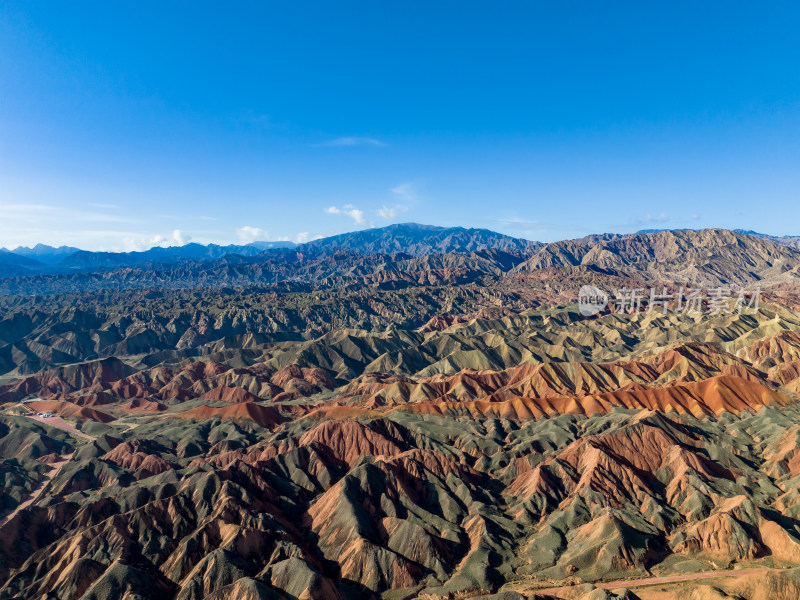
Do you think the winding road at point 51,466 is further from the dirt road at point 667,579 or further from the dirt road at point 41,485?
the dirt road at point 667,579

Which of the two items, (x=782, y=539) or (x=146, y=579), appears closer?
(x=146, y=579)

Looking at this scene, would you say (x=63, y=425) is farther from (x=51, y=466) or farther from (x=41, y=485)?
(x=41, y=485)

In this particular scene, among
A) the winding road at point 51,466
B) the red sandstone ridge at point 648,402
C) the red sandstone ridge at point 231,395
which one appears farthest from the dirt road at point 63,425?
the red sandstone ridge at point 648,402

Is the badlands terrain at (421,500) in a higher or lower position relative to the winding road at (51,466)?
higher

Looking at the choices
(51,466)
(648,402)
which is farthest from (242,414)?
(648,402)

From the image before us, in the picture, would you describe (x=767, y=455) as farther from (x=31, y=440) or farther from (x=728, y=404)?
(x=31, y=440)

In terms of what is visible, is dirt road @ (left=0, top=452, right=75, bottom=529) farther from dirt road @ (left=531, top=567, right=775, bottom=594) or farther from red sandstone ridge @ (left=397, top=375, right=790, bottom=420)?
dirt road @ (left=531, top=567, right=775, bottom=594)

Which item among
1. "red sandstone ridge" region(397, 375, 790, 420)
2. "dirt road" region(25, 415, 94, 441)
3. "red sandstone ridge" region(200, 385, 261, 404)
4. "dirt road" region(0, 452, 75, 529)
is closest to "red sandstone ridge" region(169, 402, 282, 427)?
"dirt road" region(25, 415, 94, 441)

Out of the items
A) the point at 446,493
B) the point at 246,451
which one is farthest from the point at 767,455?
the point at 246,451
